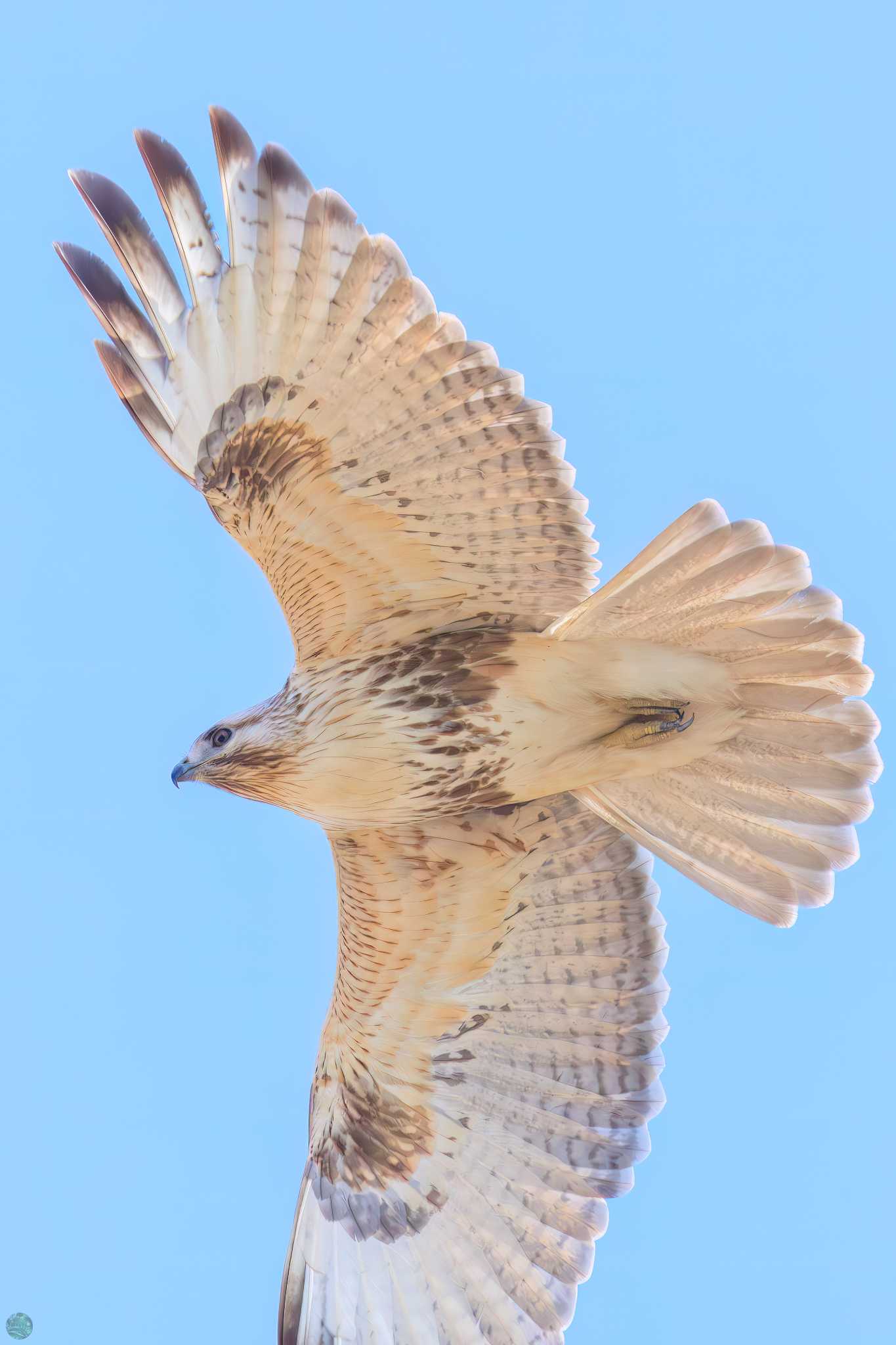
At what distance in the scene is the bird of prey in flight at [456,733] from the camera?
5.49 meters

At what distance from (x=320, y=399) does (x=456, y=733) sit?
1.42m

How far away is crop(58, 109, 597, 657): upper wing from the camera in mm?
5344

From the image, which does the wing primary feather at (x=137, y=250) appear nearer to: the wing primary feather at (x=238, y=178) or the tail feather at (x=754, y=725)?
the wing primary feather at (x=238, y=178)

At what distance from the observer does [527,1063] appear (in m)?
6.95

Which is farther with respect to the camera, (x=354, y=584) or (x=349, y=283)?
(x=354, y=584)

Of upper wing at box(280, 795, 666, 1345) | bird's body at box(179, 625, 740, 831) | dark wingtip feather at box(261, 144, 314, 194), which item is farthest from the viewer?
upper wing at box(280, 795, 666, 1345)

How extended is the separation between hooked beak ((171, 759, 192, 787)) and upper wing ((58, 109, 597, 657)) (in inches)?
32.9

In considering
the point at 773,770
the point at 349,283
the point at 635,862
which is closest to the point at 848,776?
the point at 773,770

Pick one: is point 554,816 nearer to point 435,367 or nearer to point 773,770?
point 773,770

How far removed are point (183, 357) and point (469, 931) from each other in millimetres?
2808

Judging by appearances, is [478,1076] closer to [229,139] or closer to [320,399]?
[320,399]

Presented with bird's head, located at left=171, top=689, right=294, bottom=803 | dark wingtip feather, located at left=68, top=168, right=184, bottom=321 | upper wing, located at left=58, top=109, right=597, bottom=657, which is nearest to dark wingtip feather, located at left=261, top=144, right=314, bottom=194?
upper wing, located at left=58, top=109, right=597, bottom=657

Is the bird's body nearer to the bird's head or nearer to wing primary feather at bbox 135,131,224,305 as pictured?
the bird's head

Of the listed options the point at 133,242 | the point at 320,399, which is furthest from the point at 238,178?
the point at 320,399
